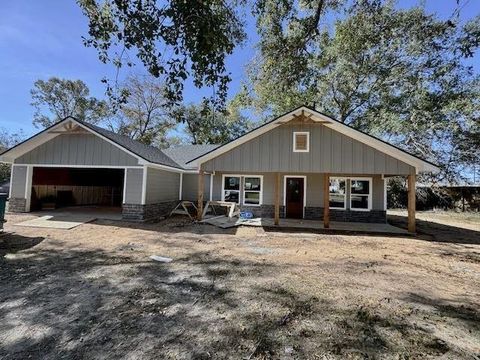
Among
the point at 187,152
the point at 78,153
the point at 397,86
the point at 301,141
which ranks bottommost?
the point at 78,153

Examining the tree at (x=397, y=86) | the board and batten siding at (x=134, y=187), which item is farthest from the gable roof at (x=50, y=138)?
the tree at (x=397, y=86)

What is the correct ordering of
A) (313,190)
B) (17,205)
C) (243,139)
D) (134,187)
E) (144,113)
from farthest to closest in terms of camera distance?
(144,113), (313,190), (17,205), (134,187), (243,139)

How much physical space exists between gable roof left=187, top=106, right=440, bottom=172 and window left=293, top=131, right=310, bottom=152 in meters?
0.67

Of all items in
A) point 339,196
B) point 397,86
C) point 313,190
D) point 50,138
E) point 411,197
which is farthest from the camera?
point 397,86

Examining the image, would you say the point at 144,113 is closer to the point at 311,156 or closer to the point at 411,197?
the point at 311,156

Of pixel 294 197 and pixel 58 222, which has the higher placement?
pixel 294 197

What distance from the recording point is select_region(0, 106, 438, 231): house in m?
11.3

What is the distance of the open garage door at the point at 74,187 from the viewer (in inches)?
587

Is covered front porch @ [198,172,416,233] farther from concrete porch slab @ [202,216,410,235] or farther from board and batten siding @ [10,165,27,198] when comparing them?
board and batten siding @ [10,165,27,198]

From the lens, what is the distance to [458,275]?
6.14m

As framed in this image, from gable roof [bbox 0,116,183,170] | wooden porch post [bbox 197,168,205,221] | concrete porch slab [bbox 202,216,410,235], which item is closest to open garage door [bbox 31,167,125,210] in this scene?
gable roof [bbox 0,116,183,170]

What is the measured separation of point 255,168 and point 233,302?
7.87 metres

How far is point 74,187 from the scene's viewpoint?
17703 mm

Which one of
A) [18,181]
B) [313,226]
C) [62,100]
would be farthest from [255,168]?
[62,100]
